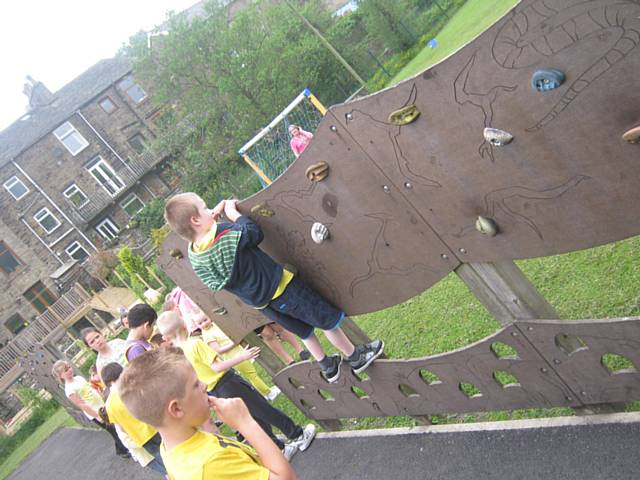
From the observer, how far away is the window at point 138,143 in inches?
1403

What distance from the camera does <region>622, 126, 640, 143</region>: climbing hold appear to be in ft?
6.09

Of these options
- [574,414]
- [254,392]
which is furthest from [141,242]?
[574,414]

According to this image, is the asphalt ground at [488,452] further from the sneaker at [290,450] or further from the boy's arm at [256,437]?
the boy's arm at [256,437]

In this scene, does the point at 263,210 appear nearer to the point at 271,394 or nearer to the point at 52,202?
the point at 271,394

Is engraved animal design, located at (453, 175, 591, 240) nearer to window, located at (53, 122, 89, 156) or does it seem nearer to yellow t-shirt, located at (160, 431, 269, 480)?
yellow t-shirt, located at (160, 431, 269, 480)

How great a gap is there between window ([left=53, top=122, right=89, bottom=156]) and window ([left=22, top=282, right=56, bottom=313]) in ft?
29.3

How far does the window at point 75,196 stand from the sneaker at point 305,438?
3220 cm

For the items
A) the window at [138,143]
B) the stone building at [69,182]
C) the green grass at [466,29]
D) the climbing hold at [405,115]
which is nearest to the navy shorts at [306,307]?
the climbing hold at [405,115]

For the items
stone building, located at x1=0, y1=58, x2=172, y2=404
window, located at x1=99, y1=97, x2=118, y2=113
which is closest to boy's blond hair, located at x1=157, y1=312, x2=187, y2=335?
stone building, located at x1=0, y1=58, x2=172, y2=404

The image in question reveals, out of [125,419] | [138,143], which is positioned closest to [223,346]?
[125,419]

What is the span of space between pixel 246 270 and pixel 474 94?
195 cm

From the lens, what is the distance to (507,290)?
2824 millimetres

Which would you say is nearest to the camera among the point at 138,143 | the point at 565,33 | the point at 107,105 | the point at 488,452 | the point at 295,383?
the point at 565,33

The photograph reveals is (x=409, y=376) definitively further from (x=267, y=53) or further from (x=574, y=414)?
(x=267, y=53)
